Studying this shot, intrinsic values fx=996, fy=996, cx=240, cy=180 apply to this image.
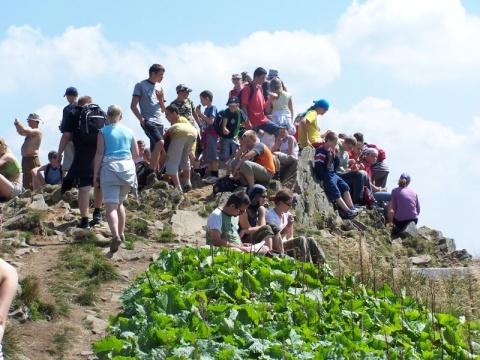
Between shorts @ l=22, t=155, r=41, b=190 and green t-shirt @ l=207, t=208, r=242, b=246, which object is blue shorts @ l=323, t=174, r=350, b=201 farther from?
green t-shirt @ l=207, t=208, r=242, b=246

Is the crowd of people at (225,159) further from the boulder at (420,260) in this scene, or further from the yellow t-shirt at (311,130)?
the boulder at (420,260)

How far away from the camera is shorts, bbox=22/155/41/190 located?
17.5 meters

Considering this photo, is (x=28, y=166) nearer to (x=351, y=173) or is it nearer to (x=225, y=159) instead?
(x=225, y=159)

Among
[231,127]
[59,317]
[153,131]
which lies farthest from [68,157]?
[59,317]

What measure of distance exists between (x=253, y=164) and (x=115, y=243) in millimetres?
4164

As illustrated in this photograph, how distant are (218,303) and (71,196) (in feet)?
25.4

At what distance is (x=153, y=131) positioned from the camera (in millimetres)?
16625

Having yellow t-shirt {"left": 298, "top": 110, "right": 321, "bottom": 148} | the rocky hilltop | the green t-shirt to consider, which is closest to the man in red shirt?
yellow t-shirt {"left": 298, "top": 110, "right": 321, "bottom": 148}

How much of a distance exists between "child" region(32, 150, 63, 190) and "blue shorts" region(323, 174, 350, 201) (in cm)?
482

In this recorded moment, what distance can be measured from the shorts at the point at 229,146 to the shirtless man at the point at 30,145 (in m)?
3.33

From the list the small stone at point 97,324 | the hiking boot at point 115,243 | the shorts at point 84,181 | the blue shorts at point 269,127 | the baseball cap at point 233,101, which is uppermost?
the baseball cap at point 233,101

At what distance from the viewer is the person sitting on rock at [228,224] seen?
38.3 feet

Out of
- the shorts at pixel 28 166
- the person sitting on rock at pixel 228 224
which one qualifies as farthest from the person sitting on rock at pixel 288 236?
the shorts at pixel 28 166

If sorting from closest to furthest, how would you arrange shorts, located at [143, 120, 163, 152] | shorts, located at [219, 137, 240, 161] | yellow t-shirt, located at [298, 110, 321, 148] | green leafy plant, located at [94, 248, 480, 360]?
green leafy plant, located at [94, 248, 480, 360], shorts, located at [143, 120, 163, 152], shorts, located at [219, 137, 240, 161], yellow t-shirt, located at [298, 110, 321, 148]
